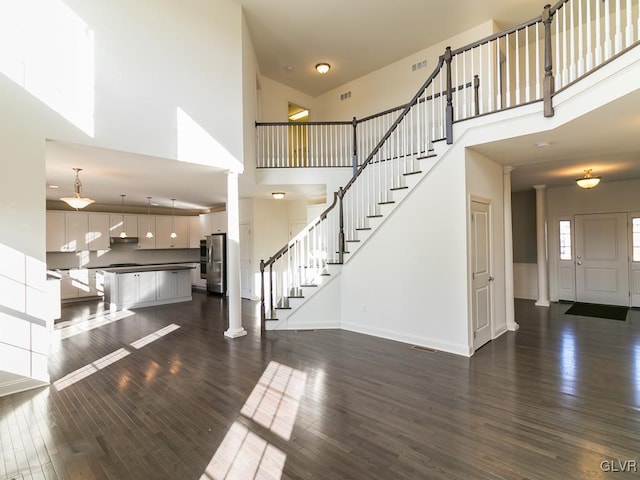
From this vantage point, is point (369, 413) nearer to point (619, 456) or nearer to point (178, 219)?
point (619, 456)

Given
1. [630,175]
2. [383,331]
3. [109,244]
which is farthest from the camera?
[109,244]

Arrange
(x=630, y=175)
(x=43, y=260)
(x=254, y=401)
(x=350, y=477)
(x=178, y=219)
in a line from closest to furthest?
(x=350, y=477) → (x=254, y=401) → (x=43, y=260) → (x=630, y=175) → (x=178, y=219)

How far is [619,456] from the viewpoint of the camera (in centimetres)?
227

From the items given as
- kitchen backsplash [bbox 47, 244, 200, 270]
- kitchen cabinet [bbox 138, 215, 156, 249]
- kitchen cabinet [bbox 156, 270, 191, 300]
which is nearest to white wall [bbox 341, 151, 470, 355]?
kitchen cabinet [bbox 156, 270, 191, 300]

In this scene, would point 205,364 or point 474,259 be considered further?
point 474,259

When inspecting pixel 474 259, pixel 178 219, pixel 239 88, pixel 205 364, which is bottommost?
pixel 205 364

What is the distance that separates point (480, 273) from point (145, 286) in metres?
7.64

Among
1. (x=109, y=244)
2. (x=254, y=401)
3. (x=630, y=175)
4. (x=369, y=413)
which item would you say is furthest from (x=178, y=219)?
(x=630, y=175)

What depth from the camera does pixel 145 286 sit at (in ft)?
26.3

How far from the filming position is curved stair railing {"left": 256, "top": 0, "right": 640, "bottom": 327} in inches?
188

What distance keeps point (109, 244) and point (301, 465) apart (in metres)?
9.97

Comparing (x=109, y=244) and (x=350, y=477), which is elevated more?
(x=109, y=244)

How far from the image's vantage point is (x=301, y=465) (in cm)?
223

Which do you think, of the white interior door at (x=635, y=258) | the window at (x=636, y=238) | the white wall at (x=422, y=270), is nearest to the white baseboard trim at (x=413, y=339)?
the white wall at (x=422, y=270)
